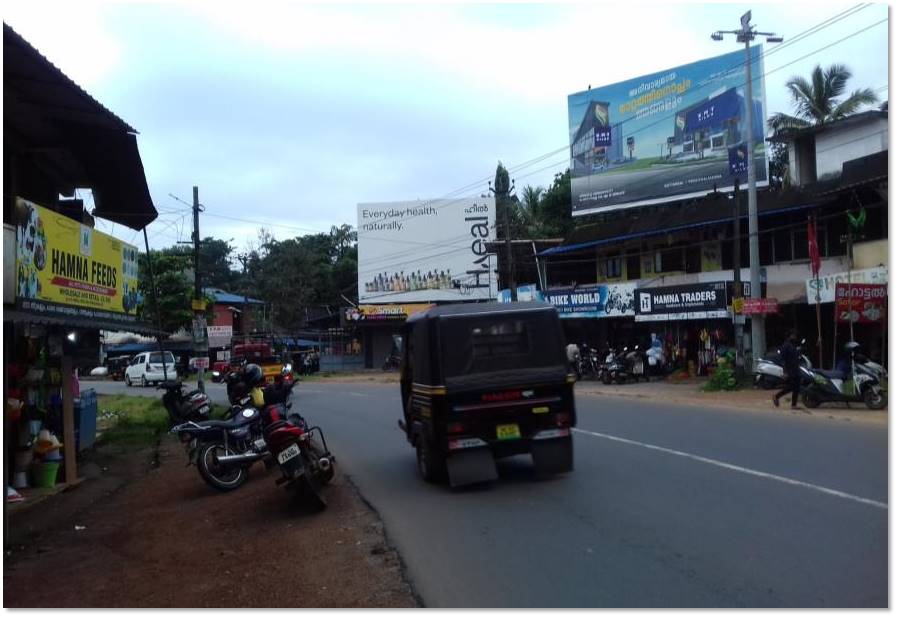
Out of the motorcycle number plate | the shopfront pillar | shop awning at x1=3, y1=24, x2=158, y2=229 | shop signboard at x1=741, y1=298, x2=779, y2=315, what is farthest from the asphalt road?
shop signboard at x1=741, y1=298, x2=779, y2=315

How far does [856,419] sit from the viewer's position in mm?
15953

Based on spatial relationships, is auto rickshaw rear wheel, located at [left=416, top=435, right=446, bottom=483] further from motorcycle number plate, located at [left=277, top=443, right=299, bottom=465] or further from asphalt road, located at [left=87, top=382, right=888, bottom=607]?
motorcycle number plate, located at [left=277, top=443, right=299, bottom=465]

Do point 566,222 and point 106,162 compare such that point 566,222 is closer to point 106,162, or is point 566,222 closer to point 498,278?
point 498,278

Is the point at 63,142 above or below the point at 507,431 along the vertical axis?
above

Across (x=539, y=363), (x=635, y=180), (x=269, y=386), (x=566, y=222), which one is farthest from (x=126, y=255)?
(x=566, y=222)

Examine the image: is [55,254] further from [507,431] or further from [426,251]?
[426,251]

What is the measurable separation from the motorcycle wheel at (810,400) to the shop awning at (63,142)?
14440 millimetres

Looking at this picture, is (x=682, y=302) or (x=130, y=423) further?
(x=682, y=302)

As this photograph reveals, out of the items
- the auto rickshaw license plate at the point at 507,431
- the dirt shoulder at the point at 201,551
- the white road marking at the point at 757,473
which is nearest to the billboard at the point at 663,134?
the white road marking at the point at 757,473

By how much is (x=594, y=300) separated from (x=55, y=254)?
2599 centimetres

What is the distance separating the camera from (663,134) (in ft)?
121

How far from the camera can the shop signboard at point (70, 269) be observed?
10016 mm

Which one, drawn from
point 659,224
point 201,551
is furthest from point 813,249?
point 201,551

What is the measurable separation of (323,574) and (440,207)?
48369mm
